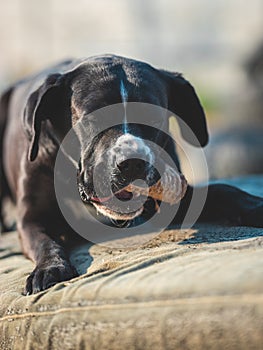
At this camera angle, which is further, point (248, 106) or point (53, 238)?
point (248, 106)

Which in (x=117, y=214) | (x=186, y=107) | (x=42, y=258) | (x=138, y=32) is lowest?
(x=138, y=32)

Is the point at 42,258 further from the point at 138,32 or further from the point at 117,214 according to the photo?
the point at 138,32

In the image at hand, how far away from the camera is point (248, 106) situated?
873 cm

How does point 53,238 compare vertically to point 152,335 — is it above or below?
below

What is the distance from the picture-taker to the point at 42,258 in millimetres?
2902

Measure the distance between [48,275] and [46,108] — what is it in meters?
0.84

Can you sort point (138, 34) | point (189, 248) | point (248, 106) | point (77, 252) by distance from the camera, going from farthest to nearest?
point (138, 34) < point (248, 106) < point (77, 252) < point (189, 248)

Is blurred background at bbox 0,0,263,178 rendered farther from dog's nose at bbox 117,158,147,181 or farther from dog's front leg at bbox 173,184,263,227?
dog's nose at bbox 117,158,147,181

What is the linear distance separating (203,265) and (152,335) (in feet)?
0.89

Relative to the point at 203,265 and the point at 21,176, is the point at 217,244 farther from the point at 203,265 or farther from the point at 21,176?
the point at 21,176

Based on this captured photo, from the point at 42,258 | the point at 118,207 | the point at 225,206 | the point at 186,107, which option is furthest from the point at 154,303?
the point at 186,107

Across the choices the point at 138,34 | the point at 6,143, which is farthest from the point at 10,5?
the point at 6,143

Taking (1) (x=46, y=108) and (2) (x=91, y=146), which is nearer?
(2) (x=91, y=146)

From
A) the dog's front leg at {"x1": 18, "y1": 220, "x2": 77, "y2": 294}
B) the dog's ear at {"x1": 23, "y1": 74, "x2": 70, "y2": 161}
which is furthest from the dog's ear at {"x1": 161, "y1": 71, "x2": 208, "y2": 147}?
the dog's front leg at {"x1": 18, "y1": 220, "x2": 77, "y2": 294}
